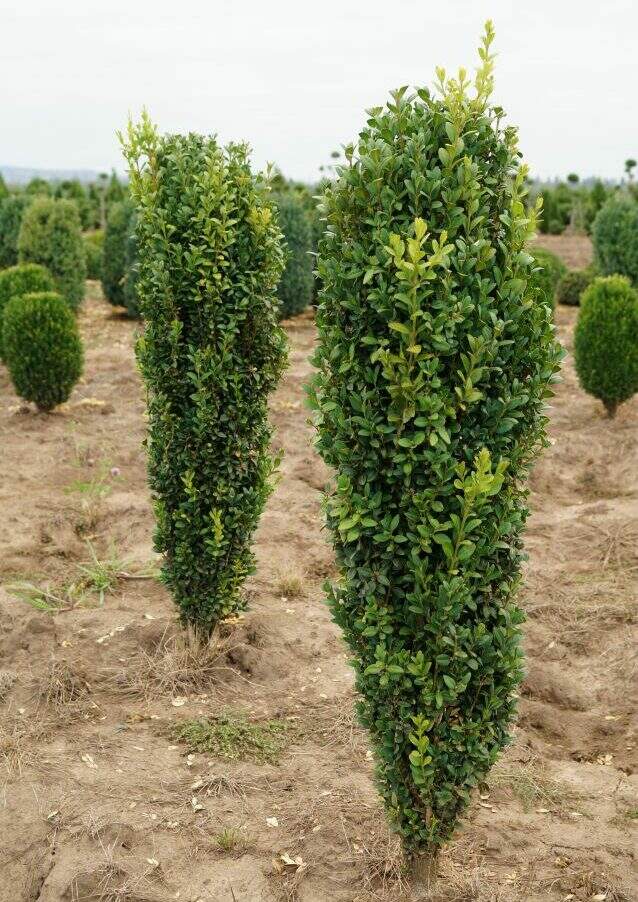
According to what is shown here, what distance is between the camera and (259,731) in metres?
4.80

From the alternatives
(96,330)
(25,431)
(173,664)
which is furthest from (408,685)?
(96,330)

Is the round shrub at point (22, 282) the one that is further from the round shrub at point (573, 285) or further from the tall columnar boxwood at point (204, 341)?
the round shrub at point (573, 285)

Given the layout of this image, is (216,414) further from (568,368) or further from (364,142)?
(568,368)

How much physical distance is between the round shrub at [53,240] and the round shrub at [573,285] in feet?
29.0

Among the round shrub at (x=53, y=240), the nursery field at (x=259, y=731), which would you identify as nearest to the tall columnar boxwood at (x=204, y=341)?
the nursery field at (x=259, y=731)

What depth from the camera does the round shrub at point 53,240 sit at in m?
14.6

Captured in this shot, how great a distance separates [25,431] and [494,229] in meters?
7.78

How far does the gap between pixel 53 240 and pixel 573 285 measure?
937 centimetres

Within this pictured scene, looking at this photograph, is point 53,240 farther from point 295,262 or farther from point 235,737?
point 235,737

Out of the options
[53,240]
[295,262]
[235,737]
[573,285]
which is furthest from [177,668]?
[573,285]

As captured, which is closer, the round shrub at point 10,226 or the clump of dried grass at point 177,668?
the clump of dried grass at point 177,668

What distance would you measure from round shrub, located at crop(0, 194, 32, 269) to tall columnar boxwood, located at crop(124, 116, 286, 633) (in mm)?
13883

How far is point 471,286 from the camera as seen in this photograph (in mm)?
3115

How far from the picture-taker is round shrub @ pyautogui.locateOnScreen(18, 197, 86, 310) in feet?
47.9
